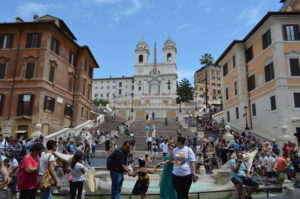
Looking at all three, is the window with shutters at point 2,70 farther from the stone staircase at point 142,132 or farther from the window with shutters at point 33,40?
the stone staircase at point 142,132

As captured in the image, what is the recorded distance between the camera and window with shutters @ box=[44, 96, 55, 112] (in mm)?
24828

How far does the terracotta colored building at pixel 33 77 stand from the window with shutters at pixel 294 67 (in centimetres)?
2497

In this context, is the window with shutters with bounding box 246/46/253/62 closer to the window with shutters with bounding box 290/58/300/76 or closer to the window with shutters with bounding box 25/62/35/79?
the window with shutters with bounding box 290/58/300/76

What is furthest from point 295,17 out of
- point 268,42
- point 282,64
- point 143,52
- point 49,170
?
point 143,52

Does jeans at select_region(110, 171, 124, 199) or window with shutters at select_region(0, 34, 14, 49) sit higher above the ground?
window with shutters at select_region(0, 34, 14, 49)

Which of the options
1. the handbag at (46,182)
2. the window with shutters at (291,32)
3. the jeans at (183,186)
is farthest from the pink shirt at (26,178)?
the window with shutters at (291,32)

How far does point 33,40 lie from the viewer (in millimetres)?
26031

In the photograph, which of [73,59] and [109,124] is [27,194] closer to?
[109,124]

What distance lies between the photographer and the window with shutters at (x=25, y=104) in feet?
78.5

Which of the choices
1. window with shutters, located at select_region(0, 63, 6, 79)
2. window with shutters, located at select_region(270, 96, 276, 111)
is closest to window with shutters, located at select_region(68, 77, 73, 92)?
window with shutters, located at select_region(0, 63, 6, 79)

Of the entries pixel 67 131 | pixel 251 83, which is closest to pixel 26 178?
pixel 67 131

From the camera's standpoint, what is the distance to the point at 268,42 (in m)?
24.6

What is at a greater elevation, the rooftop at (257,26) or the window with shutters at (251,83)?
the rooftop at (257,26)

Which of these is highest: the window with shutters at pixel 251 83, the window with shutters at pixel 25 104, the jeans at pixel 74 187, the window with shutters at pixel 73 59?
the window with shutters at pixel 73 59
